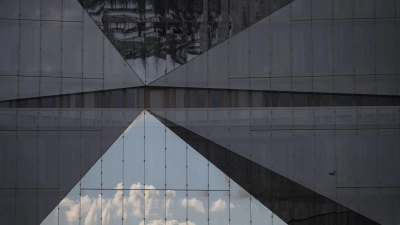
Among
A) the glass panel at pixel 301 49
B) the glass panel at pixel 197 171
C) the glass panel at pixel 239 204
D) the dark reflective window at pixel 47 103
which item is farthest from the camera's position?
the dark reflective window at pixel 47 103

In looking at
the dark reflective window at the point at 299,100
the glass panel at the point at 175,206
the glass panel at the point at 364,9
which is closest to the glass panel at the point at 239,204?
the glass panel at the point at 175,206

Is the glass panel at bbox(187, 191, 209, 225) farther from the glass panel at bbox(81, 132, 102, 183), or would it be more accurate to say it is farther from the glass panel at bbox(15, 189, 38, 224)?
the glass panel at bbox(15, 189, 38, 224)

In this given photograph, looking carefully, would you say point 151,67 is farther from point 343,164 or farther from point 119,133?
point 343,164

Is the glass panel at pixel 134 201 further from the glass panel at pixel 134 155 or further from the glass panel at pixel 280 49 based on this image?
the glass panel at pixel 280 49

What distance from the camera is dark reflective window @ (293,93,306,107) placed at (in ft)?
50.2

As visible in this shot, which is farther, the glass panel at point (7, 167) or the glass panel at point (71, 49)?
the glass panel at point (71, 49)

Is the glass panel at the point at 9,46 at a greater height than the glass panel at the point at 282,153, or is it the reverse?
the glass panel at the point at 9,46

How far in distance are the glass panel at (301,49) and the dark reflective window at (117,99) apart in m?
4.87

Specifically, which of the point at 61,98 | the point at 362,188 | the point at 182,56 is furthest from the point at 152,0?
the point at 362,188

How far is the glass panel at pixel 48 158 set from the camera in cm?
1521

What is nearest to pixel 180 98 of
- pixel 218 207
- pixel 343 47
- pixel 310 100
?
pixel 218 207

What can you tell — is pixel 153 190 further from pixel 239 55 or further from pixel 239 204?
A: pixel 239 55

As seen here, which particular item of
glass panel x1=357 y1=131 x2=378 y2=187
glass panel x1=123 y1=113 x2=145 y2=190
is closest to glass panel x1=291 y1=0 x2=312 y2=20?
glass panel x1=357 y1=131 x2=378 y2=187

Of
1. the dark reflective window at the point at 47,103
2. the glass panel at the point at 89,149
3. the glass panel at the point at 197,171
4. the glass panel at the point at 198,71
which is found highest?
the glass panel at the point at 198,71
